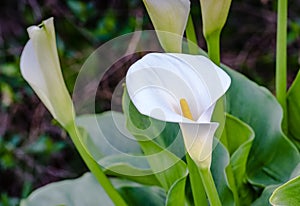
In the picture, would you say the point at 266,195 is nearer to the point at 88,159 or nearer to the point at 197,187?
the point at 197,187

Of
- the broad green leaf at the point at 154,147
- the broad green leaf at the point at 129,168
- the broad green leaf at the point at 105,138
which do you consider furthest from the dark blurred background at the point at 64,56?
the broad green leaf at the point at 154,147

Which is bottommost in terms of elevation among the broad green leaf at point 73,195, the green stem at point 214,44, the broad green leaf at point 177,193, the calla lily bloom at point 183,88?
the broad green leaf at point 73,195

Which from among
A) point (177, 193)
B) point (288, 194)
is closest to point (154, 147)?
point (177, 193)

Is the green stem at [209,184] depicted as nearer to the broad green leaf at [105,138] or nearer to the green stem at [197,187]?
the green stem at [197,187]

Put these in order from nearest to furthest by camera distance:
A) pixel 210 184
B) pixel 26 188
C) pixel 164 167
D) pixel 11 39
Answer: pixel 210 184, pixel 164 167, pixel 26 188, pixel 11 39

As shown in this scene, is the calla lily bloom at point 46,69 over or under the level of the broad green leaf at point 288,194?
over

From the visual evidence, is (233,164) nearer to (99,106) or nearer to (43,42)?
(43,42)

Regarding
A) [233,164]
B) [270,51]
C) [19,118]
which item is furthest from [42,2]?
[233,164]

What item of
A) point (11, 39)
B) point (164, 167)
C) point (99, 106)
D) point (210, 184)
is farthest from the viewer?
point (11, 39)
